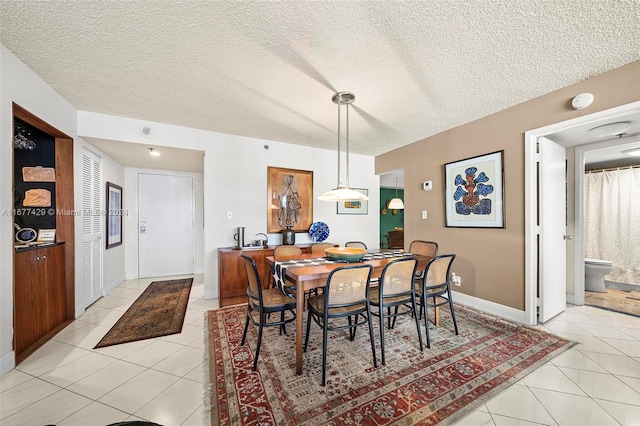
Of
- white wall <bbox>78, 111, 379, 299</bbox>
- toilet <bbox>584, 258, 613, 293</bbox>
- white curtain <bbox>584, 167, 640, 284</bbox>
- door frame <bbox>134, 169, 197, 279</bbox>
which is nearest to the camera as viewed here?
white wall <bbox>78, 111, 379, 299</bbox>

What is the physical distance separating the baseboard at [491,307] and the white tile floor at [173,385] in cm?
27

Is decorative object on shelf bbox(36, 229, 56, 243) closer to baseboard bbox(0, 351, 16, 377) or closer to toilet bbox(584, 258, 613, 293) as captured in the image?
baseboard bbox(0, 351, 16, 377)

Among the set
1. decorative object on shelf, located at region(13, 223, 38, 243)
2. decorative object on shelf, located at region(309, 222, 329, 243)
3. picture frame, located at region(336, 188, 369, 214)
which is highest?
picture frame, located at region(336, 188, 369, 214)

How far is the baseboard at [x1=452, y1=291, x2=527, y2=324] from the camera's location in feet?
8.63

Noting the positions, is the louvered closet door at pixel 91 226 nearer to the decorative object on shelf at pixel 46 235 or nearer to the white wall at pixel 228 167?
the decorative object on shelf at pixel 46 235

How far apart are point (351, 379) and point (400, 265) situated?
909mm

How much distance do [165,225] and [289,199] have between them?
8.77ft

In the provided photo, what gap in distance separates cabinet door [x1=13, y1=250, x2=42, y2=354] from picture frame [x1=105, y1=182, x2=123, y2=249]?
1.66m

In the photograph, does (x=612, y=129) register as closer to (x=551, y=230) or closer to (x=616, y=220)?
(x=551, y=230)

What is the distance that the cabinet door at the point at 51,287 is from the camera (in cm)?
229

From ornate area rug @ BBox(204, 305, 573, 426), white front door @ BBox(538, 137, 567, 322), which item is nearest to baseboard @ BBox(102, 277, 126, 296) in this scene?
ornate area rug @ BBox(204, 305, 573, 426)

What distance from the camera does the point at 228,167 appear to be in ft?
11.9

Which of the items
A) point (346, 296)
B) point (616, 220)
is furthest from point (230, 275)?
point (616, 220)

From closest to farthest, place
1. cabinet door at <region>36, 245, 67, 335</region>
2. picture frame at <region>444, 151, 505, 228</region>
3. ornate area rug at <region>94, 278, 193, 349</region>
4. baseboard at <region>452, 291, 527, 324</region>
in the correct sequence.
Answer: cabinet door at <region>36, 245, 67, 335</region>
ornate area rug at <region>94, 278, 193, 349</region>
baseboard at <region>452, 291, 527, 324</region>
picture frame at <region>444, 151, 505, 228</region>
